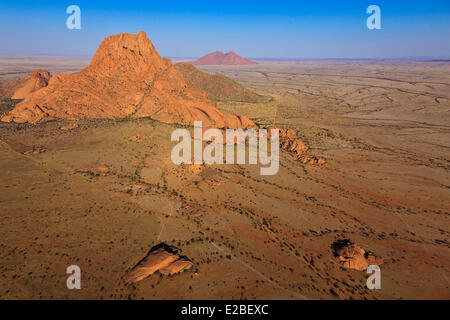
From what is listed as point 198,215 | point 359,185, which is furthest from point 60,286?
point 359,185

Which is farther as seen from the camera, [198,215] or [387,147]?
[387,147]

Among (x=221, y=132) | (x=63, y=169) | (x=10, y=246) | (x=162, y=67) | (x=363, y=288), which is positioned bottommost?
(x=363, y=288)

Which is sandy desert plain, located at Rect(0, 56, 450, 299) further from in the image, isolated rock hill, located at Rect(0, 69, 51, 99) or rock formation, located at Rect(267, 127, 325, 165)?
isolated rock hill, located at Rect(0, 69, 51, 99)

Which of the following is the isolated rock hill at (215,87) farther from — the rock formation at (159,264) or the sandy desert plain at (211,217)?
the rock formation at (159,264)

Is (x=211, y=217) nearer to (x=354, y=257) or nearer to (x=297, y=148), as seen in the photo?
(x=354, y=257)

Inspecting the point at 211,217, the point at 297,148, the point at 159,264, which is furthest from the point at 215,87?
the point at 159,264
